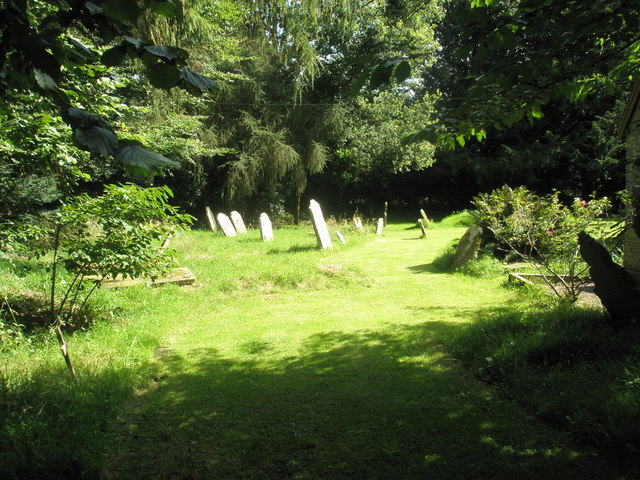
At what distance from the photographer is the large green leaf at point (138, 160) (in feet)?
4.32

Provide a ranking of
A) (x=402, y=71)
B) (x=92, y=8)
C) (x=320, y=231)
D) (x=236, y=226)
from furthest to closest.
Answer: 1. (x=236, y=226)
2. (x=320, y=231)
3. (x=402, y=71)
4. (x=92, y=8)

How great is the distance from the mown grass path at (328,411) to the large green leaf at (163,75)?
2351 millimetres

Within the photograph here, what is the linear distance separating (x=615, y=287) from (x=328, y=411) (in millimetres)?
3200

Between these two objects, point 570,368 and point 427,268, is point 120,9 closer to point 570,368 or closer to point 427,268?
point 570,368

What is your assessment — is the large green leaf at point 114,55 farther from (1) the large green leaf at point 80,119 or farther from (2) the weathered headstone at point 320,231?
(2) the weathered headstone at point 320,231

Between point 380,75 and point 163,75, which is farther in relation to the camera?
point 380,75

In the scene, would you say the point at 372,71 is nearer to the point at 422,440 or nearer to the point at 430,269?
the point at 422,440

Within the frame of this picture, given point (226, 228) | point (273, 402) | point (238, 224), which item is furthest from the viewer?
point (238, 224)

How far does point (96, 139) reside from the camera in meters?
1.35

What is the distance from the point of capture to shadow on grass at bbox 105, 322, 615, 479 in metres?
2.63

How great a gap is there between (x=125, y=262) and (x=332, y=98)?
2128cm

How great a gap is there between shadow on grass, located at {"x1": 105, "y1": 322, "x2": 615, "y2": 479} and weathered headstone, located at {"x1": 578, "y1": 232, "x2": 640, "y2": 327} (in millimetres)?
1770

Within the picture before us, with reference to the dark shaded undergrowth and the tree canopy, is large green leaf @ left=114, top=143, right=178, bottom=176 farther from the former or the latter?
the dark shaded undergrowth

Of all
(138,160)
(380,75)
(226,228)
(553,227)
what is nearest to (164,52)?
(138,160)
